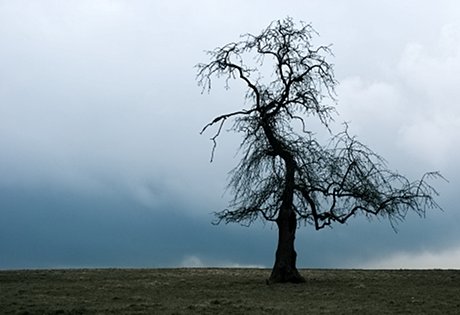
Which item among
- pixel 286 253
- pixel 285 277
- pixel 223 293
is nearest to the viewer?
pixel 223 293

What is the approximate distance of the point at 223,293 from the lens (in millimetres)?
25969

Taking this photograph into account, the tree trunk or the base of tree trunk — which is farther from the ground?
the tree trunk

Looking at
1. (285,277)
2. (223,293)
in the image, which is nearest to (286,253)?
(285,277)

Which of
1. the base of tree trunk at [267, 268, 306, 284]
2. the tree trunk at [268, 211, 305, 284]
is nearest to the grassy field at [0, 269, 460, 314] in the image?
the base of tree trunk at [267, 268, 306, 284]

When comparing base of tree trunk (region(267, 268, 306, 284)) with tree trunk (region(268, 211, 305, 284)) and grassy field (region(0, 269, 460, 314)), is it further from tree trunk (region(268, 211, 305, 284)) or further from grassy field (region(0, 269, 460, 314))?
grassy field (region(0, 269, 460, 314))

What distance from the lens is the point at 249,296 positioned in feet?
82.9

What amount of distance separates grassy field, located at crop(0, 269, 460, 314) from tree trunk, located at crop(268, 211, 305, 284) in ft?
2.62

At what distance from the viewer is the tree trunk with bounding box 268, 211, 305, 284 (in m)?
30.6

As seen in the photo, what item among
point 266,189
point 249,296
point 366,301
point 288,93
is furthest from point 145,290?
point 288,93

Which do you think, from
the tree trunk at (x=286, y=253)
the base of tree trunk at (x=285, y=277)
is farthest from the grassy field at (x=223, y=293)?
the tree trunk at (x=286, y=253)

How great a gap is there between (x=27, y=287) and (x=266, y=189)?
10.2 metres

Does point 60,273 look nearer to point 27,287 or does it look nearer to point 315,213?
point 27,287

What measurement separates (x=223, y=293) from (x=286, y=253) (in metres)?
5.56

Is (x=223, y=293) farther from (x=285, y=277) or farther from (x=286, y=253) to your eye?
(x=286, y=253)
